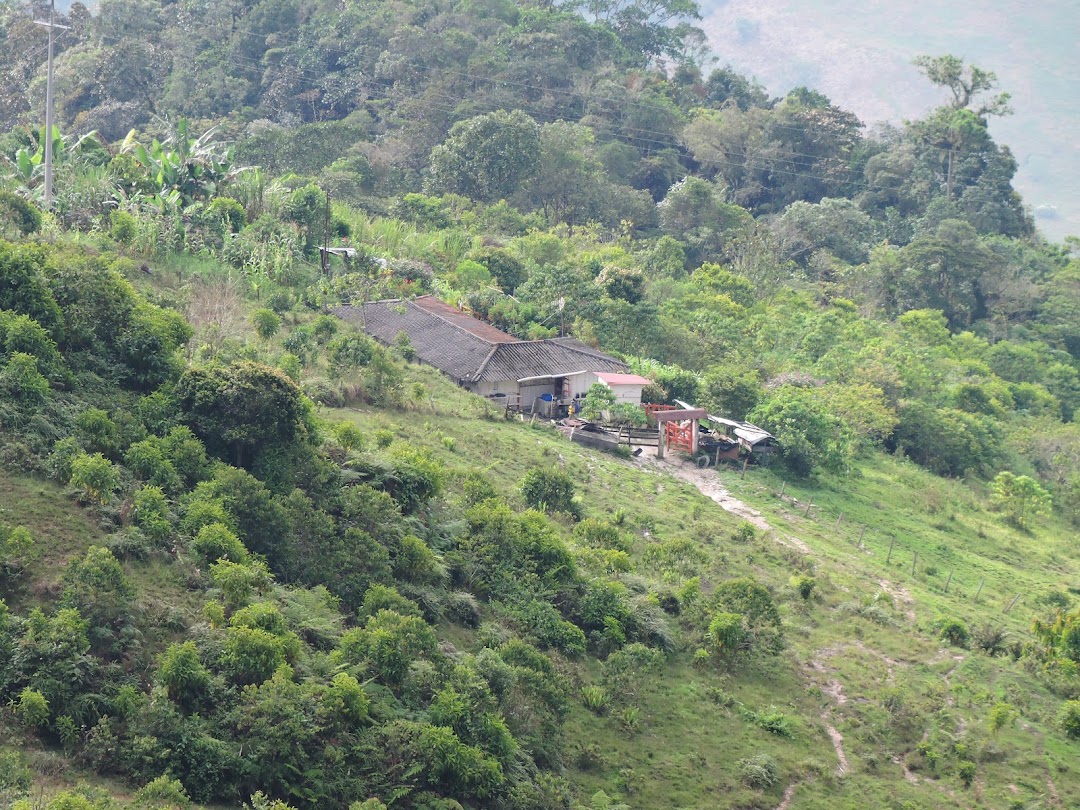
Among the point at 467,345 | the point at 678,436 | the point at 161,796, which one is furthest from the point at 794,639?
the point at 467,345

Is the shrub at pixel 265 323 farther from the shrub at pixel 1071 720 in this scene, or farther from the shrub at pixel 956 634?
the shrub at pixel 1071 720

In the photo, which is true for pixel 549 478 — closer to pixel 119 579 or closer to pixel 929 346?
pixel 119 579

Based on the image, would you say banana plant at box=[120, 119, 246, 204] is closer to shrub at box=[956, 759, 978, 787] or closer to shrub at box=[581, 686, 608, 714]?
shrub at box=[581, 686, 608, 714]

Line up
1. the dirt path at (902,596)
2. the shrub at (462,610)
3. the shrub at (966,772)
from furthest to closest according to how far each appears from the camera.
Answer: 1. the dirt path at (902,596)
2. the shrub at (462,610)
3. the shrub at (966,772)

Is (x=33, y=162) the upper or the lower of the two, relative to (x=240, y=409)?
upper

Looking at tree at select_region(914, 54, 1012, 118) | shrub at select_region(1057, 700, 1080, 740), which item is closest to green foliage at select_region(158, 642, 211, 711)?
shrub at select_region(1057, 700, 1080, 740)

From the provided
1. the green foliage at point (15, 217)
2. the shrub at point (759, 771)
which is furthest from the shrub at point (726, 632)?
the green foliage at point (15, 217)

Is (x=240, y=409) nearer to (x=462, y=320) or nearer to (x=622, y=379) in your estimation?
(x=622, y=379)

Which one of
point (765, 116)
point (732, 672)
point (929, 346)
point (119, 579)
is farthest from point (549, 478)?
point (765, 116)
